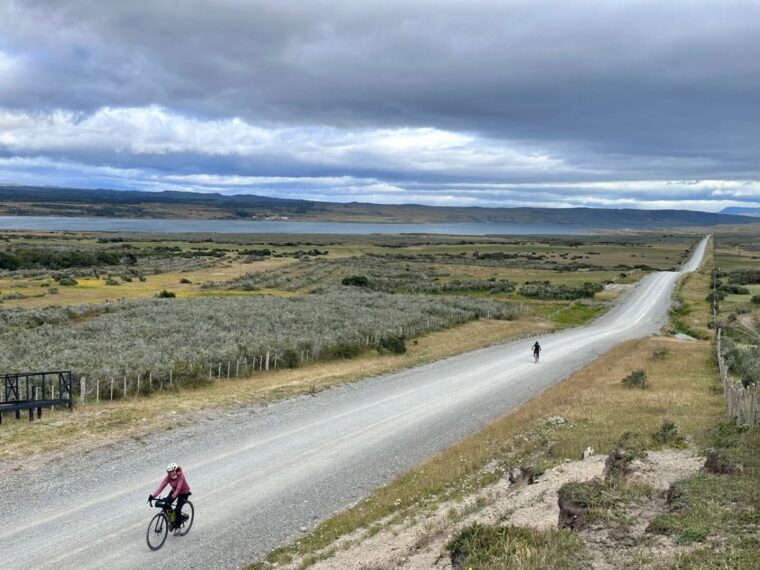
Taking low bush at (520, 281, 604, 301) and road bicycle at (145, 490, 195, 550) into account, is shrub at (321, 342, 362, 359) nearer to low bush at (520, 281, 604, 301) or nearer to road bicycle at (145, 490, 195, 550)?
road bicycle at (145, 490, 195, 550)

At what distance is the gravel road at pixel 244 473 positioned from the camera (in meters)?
12.6

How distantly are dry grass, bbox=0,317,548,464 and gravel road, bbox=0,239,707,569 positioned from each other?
100 cm

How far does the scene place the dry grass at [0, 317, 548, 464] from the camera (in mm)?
18500

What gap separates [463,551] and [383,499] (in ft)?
20.7

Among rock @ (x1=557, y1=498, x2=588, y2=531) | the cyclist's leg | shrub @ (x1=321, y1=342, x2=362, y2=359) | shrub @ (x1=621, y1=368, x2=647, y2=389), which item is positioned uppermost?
rock @ (x1=557, y1=498, x2=588, y2=531)

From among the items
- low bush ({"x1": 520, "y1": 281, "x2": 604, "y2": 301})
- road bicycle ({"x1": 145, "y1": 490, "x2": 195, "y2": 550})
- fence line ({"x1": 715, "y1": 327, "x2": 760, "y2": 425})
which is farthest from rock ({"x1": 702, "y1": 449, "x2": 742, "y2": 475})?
low bush ({"x1": 520, "y1": 281, "x2": 604, "y2": 301})

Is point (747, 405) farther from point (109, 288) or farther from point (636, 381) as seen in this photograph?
point (109, 288)

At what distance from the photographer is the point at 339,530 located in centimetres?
1323

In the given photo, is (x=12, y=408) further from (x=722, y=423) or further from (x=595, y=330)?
(x=595, y=330)

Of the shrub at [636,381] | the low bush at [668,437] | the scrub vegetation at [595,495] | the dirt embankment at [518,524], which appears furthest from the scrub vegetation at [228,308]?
the low bush at [668,437]

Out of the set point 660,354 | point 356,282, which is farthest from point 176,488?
point 356,282

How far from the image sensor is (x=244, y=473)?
1705 cm

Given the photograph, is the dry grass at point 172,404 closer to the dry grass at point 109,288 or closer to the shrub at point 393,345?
the shrub at point 393,345

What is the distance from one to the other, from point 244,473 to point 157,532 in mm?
4490
